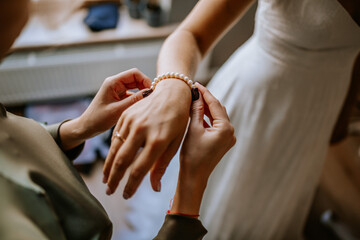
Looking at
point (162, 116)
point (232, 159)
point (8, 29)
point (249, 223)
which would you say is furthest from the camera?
point (249, 223)

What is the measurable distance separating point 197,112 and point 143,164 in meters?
0.15

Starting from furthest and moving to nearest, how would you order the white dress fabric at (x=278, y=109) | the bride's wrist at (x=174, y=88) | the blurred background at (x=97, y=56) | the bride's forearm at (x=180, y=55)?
the blurred background at (x=97, y=56) → the white dress fabric at (x=278, y=109) → the bride's forearm at (x=180, y=55) → the bride's wrist at (x=174, y=88)

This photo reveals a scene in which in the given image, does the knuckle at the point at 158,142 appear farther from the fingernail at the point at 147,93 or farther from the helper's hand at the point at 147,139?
the fingernail at the point at 147,93

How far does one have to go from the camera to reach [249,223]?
50.1 inches

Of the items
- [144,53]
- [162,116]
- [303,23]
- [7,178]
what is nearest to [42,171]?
[7,178]

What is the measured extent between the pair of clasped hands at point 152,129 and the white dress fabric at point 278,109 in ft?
1.36

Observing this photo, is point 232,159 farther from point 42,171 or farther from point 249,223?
point 42,171

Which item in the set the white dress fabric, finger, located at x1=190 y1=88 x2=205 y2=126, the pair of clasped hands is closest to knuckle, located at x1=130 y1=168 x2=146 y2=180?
the pair of clasped hands

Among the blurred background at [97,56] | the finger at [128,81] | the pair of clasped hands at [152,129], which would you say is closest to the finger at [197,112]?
the pair of clasped hands at [152,129]

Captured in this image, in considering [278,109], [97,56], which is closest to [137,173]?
[278,109]

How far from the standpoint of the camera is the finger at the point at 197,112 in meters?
0.48

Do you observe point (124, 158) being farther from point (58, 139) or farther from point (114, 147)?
point (58, 139)

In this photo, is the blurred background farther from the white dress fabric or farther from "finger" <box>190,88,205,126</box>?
"finger" <box>190,88,205,126</box>

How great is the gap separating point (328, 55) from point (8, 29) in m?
0.80
